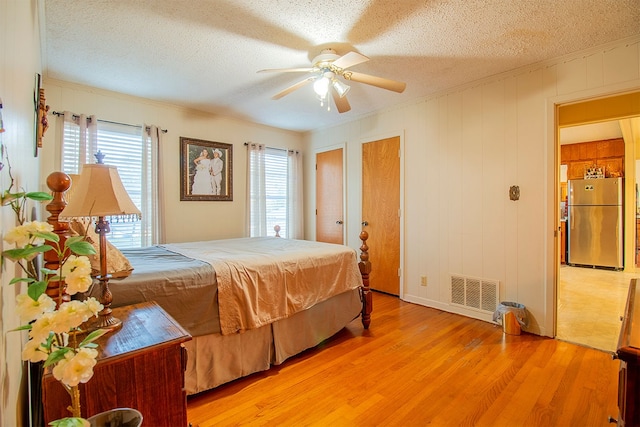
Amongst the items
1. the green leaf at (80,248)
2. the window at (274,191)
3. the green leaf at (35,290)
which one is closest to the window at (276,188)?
the window at (274,191)

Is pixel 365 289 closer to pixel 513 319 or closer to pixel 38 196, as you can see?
pixel 513 319

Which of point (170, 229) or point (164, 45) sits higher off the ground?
point (164, 45)

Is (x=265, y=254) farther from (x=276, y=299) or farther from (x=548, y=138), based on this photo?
(x=548, y=138)

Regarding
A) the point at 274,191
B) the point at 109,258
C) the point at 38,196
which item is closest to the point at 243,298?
the point at 109,258

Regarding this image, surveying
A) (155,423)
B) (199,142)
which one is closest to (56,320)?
(155,423)

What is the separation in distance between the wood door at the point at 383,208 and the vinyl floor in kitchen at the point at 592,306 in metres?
1.75

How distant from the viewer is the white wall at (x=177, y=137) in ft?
10.1

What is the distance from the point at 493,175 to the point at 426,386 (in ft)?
6.95

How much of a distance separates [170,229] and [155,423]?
297cm

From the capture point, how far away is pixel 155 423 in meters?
1.14

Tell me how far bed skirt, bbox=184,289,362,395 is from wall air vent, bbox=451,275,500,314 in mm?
1267

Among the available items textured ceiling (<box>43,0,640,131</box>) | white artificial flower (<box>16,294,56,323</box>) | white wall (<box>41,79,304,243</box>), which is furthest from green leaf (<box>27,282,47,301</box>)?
white wall (<box>41,79,304,243</box>)

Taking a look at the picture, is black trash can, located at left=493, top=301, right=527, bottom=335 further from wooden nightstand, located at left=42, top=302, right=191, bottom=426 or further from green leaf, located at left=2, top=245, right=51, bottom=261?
green leaf, located at left=2, top=245, right=51, bottom=261

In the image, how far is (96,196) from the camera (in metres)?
1.25
